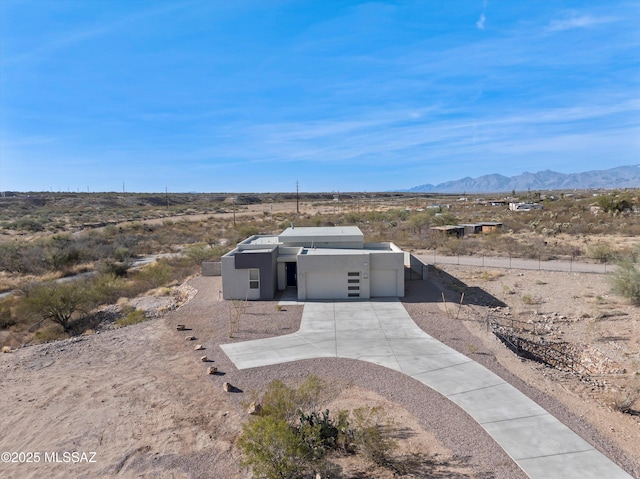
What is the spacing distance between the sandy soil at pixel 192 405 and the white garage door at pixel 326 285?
494 centimetres

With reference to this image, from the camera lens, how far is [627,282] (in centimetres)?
2134

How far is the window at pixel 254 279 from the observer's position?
22391mm

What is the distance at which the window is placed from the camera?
22391mm

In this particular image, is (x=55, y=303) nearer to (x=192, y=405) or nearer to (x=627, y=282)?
(x=192, y=405)

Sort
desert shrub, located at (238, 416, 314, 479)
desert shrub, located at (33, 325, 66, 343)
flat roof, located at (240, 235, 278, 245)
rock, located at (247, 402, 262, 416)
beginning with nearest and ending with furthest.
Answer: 1. desert shrub, located at (238, 416, 314, 479)
2. rock, located at (247, 402, 262, 416)
3. desert shrub, located at (33, 325, 66, 343)
4. flat roof, located at (240, 235, 278, 245)

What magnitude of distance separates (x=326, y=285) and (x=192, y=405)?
11.8m

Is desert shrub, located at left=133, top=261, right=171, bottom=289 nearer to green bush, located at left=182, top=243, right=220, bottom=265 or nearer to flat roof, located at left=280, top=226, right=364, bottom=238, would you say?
green bush, located at left=182, top=243, right=220, bottom=265

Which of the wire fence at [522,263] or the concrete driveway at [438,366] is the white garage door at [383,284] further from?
the wire fence at [522,263]

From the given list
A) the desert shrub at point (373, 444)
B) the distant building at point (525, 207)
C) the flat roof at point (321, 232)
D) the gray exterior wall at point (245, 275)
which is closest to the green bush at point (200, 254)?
the flat roof at point (321, 232)

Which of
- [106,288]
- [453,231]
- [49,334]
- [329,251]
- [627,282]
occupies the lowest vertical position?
[49,334]

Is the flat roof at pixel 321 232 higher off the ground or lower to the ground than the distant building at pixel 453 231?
higher

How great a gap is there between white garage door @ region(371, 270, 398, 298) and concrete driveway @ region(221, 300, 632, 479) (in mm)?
1145

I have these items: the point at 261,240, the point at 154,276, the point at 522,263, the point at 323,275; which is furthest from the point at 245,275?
the point at 522,263

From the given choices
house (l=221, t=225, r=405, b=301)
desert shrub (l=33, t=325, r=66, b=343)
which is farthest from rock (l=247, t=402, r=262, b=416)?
desert shrub (l=33, t=325, r=66, b=343)
